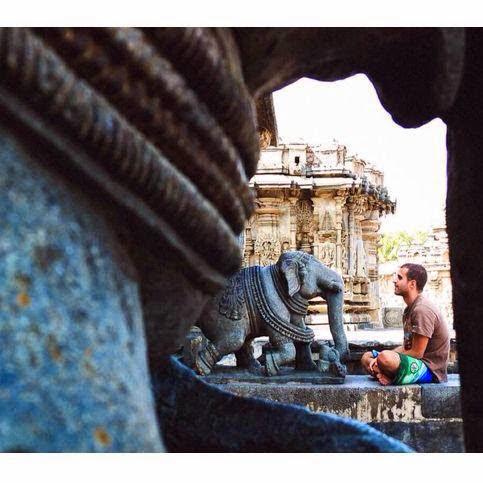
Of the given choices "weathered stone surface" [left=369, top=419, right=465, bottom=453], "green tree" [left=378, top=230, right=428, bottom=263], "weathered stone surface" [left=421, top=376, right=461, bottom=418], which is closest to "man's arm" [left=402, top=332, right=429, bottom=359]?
"weathered stone surface" [left=421, top=376, right=461, bottom=418]

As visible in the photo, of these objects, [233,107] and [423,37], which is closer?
[233,107]

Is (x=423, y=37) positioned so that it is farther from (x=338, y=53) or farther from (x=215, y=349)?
(x=215, y=349)

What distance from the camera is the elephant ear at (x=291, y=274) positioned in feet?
15.9

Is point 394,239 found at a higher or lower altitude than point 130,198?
higher

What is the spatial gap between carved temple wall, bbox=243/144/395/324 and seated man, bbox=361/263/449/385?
549 cm

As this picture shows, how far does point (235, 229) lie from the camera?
79 cm

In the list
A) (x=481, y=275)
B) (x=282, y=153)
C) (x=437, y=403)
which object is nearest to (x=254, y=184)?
(x=282, y=153)

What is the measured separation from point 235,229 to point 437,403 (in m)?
3.48

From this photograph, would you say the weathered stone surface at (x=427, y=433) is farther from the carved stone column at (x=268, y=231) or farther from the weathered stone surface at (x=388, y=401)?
the carved stone column at (x=268, y=231)

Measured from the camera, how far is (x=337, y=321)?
4.97m

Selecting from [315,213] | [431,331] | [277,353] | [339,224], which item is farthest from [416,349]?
[339,224]

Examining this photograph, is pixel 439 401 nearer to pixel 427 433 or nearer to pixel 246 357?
pixel 427 433

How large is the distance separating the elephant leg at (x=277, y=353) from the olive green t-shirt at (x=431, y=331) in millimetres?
907

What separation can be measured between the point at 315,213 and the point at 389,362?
719 centimetres
